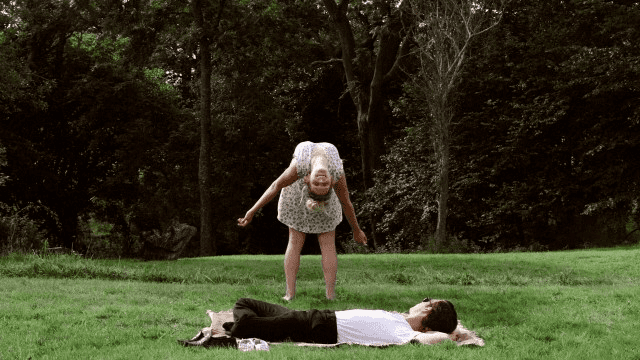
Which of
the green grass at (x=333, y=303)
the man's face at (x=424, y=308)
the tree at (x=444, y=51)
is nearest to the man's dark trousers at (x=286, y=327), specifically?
the green grass at (x=333, y=303)

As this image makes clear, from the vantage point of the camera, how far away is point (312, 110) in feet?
107

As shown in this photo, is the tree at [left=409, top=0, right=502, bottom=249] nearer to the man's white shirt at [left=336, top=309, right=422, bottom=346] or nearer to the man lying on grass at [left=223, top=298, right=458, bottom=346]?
the man lying on grass at [left=223, top=298, right=458, bottom=346]

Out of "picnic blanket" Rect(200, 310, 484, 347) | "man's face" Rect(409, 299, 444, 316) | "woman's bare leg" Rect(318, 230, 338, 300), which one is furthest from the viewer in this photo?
"woman's bare leg" Rect(318, 230, 338, 300)

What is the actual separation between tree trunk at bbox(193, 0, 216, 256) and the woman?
59.4ft

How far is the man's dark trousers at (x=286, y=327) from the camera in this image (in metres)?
5.78

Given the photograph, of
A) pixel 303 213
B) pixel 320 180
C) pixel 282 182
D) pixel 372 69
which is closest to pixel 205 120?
pixel 372 69

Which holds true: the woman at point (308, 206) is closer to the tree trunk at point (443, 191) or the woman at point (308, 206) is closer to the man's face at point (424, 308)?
the man's face at point (424, 308)

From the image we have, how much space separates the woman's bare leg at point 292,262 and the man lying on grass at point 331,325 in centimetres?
219

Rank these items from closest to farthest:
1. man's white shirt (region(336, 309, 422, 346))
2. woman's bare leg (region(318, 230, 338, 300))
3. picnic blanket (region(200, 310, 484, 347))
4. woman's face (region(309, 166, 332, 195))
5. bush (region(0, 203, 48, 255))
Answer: picnic blanket (region(200, 310, 484, 347)) < man's white shirt (region(336, 309, 422, 346)) < woman's face (region(309, 166, 332, 195)) < woman's bare leg (region(318, 230, 338, 300)) < bush (region(0, 203, 48, 255))

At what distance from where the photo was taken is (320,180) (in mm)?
7551

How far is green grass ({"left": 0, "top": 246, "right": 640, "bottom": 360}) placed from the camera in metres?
5.42

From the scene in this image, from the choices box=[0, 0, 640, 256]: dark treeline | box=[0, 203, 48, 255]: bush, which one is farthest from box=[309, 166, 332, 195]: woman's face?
box=[0, 0, 640, 256]: dark treeline

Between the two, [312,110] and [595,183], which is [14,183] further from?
[595,183]

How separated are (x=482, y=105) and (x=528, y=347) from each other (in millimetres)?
20296
